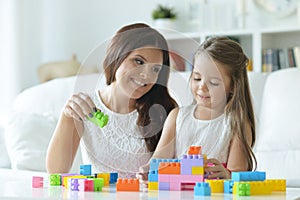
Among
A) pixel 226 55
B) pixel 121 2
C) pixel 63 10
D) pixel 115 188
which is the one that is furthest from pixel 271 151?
pixel 63 10

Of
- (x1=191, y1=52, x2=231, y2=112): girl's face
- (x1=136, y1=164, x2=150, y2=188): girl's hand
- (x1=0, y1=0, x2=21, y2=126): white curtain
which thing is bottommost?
(x1=136, y1=164, x2=150, y2=188): girl's hand

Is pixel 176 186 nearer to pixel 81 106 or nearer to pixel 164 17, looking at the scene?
pixel 81 106

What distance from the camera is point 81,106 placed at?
47.8 inches

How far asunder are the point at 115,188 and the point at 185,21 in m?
2.86

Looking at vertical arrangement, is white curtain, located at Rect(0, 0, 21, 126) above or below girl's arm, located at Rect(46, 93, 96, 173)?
above

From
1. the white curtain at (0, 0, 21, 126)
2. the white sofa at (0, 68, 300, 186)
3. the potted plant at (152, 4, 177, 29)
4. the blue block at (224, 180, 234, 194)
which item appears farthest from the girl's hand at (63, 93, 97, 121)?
the white curtain at (0, 0, 21, 126)

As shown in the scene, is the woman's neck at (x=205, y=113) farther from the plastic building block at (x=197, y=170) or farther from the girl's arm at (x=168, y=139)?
the plastic building block at (x=197, y=170)

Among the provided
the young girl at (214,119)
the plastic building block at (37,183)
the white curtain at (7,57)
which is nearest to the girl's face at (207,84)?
the young girl at (214,119)

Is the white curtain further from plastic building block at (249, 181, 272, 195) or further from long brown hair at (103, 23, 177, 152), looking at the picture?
plastic building block at (249, 181, 272, 195)

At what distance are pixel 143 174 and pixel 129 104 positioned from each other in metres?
0.14

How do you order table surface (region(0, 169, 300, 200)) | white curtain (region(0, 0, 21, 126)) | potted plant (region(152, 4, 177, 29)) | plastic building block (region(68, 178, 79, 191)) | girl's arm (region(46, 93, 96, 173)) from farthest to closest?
1. white curtain (region(0, 0, 21, 126))
2. potted plant (region(152, 4, 177, 29))
3. girl's arm (region(46, 93, 96, 173))
4. plastic building block (region(68, 178, 79, 191))
5. table surface (region(0, 169, 300, 200))

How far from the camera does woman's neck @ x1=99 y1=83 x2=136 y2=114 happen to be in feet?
3.87

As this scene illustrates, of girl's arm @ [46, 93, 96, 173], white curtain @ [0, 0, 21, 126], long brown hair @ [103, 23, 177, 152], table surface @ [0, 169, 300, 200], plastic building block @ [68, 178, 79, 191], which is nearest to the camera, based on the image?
table surface @ [0, 169, 300, 200]

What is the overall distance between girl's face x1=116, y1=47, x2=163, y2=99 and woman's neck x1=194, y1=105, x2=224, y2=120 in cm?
10
